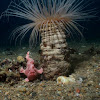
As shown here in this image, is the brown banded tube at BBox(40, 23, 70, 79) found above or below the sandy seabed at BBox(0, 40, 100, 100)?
above

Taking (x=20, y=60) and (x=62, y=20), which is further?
(x=20, y=60)

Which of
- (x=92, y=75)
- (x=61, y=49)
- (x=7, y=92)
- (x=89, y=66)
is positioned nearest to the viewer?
(x=7, y=92)

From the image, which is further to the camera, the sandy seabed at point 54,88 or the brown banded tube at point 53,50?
the brown banded tube at point 53,50

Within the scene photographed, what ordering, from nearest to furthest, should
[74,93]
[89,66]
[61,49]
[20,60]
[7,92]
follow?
[74,93], [7,92], [61,49], [89,66], [20,60]

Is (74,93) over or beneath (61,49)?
beneath

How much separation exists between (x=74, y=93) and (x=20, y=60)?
202cm

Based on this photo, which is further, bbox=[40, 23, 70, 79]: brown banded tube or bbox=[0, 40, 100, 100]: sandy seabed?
bbox=[40, 23, 70, 79]: brown banded tube

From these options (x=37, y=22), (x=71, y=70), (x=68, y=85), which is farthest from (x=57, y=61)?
(x=37, y=22)

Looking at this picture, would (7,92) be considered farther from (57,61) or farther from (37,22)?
(37,22)

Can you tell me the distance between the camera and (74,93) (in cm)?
231

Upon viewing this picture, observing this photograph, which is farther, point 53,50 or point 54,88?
point 53,50

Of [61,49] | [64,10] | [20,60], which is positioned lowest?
[20,60]

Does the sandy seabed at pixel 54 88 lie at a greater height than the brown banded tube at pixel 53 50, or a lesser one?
lesser

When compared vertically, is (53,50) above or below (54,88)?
above
